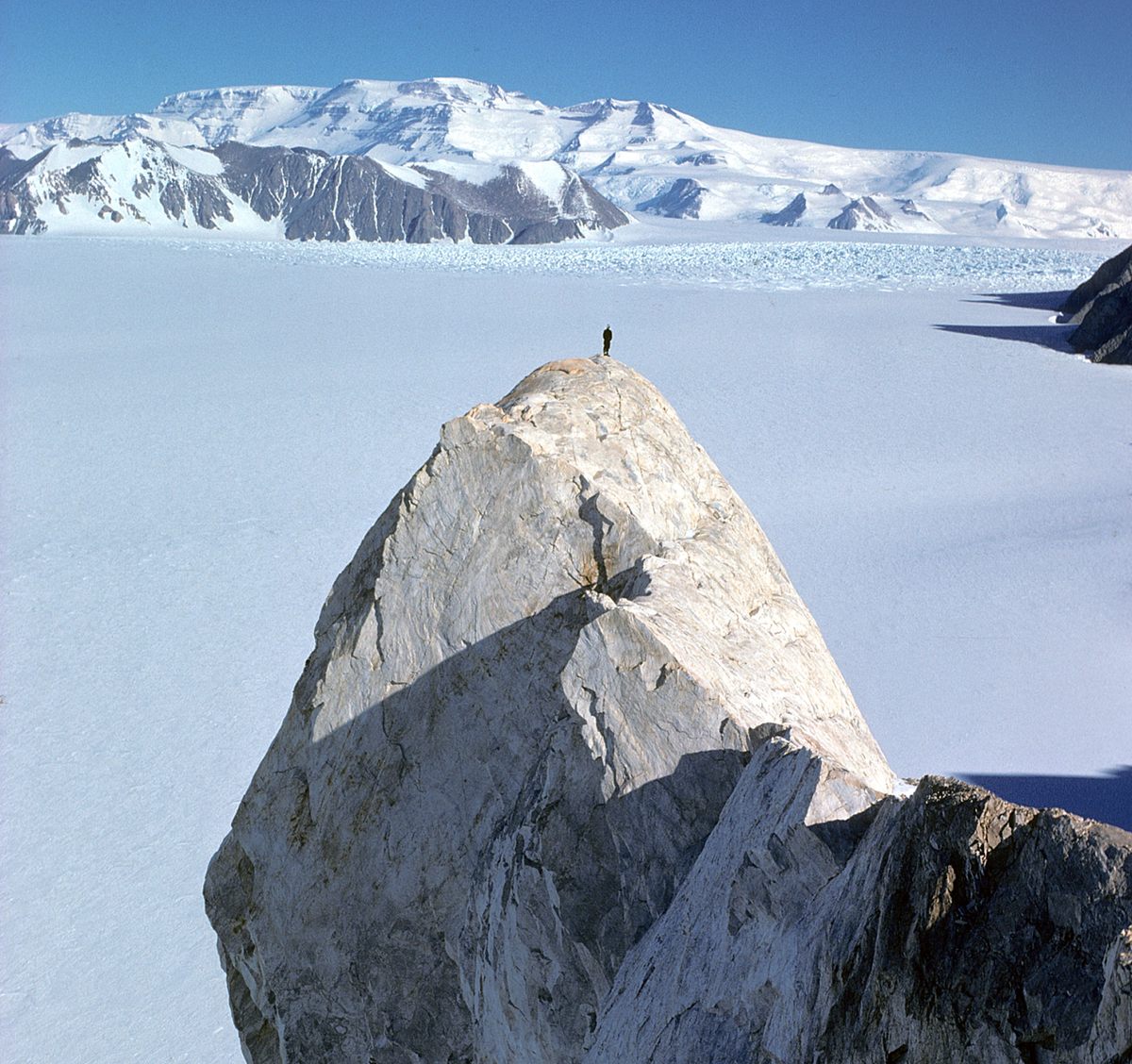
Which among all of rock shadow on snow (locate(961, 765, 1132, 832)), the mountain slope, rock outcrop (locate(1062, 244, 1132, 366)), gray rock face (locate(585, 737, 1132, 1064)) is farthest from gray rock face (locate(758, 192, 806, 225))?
gray rock face (locate(585, 737, 1132, 1064))

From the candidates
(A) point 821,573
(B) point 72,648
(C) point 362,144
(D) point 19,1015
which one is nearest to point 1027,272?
(A) point 821,573

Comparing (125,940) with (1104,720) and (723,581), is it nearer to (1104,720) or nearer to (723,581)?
(723,581)

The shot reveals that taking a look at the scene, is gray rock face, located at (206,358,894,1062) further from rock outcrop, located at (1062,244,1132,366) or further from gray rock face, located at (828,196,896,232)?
gray rock face, located at (828,196,896,232)

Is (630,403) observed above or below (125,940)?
above

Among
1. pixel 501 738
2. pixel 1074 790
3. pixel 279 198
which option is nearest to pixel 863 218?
pixel 279 198

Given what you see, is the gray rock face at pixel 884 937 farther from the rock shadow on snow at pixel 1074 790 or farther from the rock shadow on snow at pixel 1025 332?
the rock shadow on snow at pixel 1025 332

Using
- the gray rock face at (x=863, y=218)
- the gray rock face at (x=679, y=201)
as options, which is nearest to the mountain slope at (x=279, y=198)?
the gray rock face at (x=679, y=201)

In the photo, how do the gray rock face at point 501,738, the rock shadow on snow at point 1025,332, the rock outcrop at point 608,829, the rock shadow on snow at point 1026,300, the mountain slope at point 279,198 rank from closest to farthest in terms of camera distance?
the rock outcrop at point 608,829
the gray rock face at point 501,738
the rock shadow on snow at point 1025,332
the rock shadow on snow at point 1026,300
the mountain slope at point 279,198
